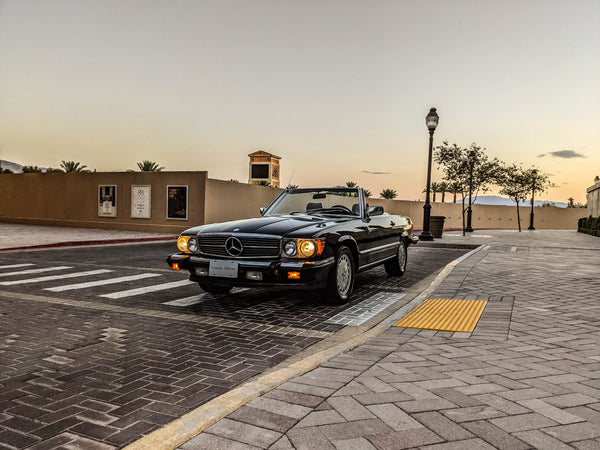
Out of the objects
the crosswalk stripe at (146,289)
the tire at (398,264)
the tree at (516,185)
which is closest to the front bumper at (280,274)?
the crosswalk stripe at (146,289)

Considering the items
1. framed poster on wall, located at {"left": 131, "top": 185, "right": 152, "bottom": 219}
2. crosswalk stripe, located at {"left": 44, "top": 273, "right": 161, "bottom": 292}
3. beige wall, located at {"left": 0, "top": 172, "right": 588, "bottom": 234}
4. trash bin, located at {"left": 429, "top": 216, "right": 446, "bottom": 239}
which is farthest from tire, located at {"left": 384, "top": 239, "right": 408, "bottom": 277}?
framed poster on wall, located at {"left": 131, "top": 185, "right": 152, "bottom": 219}

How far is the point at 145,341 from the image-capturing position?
4.19 m

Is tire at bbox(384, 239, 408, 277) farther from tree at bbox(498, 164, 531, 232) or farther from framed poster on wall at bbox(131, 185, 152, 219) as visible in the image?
tree at bbox(498, 164, 531, 232)

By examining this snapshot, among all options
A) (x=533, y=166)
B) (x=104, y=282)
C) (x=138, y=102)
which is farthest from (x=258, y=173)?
(x=104, y=282)

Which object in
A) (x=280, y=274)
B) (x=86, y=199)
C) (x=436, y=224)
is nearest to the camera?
(x=280, y=274)

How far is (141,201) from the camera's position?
2206 centimetres

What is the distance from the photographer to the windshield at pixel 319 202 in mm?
7090

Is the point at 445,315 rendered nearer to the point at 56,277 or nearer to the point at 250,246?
the point at 250,246

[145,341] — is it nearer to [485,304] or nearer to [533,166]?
[485,304]

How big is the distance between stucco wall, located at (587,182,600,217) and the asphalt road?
3448 cm

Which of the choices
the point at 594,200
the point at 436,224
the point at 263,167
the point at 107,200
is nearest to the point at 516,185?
the point at 594,200

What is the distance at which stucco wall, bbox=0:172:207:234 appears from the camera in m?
21.2

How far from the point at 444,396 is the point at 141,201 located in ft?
69.3

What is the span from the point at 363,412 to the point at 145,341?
2.39 m
